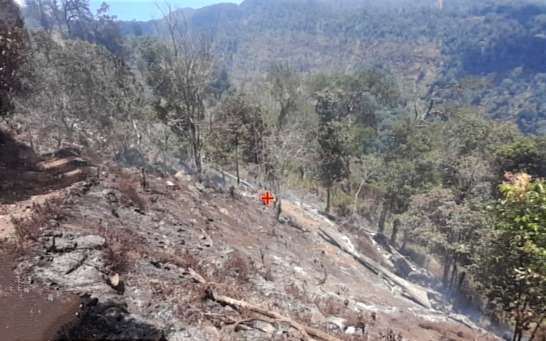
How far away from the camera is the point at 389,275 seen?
21.1 m

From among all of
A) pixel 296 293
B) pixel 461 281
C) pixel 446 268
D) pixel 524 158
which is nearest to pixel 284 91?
pixel 524 158

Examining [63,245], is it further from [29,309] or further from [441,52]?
[441,52]

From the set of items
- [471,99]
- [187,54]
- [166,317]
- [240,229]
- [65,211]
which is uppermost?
[187,54]

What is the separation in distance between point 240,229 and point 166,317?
9309 millimetres

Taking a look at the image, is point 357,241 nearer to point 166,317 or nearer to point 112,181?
point 112,181

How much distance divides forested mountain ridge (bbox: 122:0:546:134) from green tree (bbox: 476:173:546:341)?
333ft

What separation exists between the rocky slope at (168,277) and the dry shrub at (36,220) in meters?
0.03

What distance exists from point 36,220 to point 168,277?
9.10 feet

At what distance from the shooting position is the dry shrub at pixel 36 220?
742cm

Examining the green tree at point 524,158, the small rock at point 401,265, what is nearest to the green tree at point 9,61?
the small rock at point 401,265

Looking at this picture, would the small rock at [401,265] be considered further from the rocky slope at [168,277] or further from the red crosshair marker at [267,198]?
the red crosshair marker at [267,198]

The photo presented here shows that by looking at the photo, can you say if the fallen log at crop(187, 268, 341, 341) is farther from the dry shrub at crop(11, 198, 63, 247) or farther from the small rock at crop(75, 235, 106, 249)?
A: the dry shrub at crop(11, 198, 63, 247)

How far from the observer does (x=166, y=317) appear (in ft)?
20.8

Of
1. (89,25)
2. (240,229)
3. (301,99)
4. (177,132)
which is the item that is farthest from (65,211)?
(89,25)
